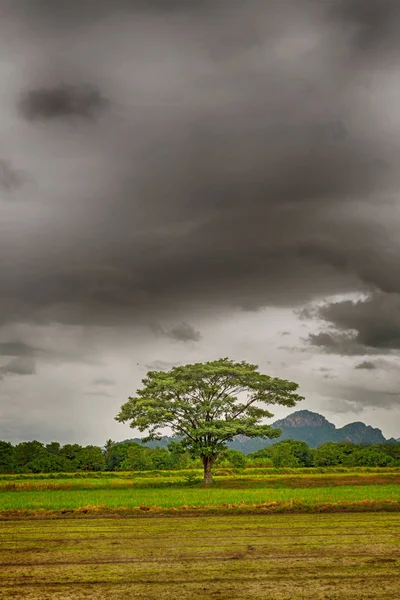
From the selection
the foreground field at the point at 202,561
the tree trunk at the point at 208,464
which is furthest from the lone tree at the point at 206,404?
the foreground field at the point at 202,561

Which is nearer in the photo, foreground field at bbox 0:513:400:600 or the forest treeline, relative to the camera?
foreground field at bbox 0:513:400:600

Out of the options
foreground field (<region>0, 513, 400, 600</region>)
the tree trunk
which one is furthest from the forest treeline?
foreground field (<region>0, 513, 400, 600</region>)

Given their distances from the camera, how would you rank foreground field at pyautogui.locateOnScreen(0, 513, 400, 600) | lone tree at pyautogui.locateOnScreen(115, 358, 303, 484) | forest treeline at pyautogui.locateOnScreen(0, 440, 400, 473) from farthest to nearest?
forest treeline at pyautogui.locateOnScreen(0, 440, 400, 473), lone tree at pyautogui.locateOnScreen(115, 358, 303, 484), foreground field at pyautogui.locateOnScreen(0, 513, 400, 600)

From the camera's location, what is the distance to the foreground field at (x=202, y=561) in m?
9.62


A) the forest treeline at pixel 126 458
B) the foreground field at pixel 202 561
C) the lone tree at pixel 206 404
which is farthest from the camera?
the forest treeline at pixel 126 458

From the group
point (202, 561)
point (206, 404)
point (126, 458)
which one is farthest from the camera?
point (126, 458)

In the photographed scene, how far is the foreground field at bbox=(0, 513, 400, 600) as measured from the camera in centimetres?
962

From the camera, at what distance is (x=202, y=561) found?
39.3 ft

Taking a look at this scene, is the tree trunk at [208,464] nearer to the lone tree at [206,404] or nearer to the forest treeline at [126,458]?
the lone tree at [206,404]

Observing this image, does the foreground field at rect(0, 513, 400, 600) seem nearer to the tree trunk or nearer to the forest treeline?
the tree trunk

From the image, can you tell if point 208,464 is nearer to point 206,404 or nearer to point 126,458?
point 206,404

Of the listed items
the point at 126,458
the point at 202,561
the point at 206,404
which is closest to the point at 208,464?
the point at 206,404

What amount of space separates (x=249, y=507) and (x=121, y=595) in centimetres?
1519

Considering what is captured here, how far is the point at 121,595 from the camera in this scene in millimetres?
9336
